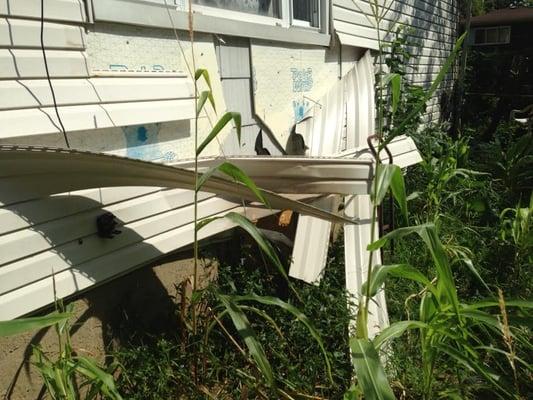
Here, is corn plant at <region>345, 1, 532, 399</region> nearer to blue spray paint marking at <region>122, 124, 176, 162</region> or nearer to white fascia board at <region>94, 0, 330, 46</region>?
white fascia board at <region>94, 0, 330, 46</region>

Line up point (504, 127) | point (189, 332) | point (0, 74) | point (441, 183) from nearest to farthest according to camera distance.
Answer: point (0, 74) → point (189, 332) → point (441, 183) → point (504, 127)

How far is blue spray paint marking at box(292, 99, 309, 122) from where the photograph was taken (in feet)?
12.1

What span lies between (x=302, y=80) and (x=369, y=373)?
284 cm

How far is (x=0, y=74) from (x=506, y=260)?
337 cm

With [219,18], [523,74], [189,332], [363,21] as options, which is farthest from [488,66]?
[189,332]

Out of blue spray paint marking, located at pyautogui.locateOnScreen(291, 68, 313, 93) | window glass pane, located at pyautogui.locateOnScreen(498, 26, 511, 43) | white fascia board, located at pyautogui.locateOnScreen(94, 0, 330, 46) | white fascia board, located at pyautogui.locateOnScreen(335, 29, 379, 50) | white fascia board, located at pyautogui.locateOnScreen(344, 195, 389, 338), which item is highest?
window glass pane, located at pyautogui.locateOnScreen(498, 26, 511, 43)

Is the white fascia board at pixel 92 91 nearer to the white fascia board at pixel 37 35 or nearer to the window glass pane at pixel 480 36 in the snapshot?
the white fascia board at pixel 37 35

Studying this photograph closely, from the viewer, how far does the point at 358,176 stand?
2.44 m

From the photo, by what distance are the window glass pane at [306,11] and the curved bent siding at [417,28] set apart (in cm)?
16

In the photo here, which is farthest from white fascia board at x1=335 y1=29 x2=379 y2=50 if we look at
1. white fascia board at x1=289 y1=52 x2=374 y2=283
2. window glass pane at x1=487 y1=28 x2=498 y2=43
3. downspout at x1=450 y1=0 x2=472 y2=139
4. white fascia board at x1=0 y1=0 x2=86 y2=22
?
window glass pane at x1=487 y1=28 x2=498 y2=43

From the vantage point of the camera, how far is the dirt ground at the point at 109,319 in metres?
1.91

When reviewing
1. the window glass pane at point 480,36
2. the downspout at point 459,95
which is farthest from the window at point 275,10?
the window glass pane at point 480,36

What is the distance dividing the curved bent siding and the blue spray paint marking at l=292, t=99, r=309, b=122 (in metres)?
0.78

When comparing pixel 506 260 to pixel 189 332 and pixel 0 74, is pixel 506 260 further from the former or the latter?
pixel 0 74
